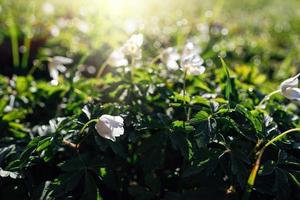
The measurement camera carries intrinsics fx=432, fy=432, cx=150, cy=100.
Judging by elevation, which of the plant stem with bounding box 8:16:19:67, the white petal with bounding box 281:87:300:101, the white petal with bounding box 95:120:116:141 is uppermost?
the white petal with bounding box 281:87:300:101

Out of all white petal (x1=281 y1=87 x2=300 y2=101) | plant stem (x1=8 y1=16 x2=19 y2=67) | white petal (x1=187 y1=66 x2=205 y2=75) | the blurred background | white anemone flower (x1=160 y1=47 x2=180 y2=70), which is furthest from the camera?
the blurred background

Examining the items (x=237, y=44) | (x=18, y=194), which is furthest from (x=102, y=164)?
(x=237, y=44)

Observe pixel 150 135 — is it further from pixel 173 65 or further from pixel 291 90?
pixel 291 90

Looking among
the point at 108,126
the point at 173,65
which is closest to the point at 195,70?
the point at 173,65

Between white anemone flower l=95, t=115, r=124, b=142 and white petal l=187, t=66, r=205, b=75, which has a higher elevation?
white petal l=187, t=66, r=205, b=75

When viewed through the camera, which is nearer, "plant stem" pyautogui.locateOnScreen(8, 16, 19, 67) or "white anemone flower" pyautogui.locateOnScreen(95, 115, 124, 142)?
"white anemone flower" pyautogui.locateOnScreen(95, 115, 124, 142)

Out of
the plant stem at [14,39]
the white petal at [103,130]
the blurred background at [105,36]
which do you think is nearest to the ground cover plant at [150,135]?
the white petal at [103,130]

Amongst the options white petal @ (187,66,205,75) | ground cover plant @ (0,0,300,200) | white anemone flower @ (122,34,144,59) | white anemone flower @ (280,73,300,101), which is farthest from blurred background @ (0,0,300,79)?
white anemone flower @ (280,73,300,101)

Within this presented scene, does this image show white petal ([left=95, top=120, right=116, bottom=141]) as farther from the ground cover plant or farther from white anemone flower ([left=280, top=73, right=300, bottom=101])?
white anemone flower ([left=280, top=73, right=300, bottom=101])
